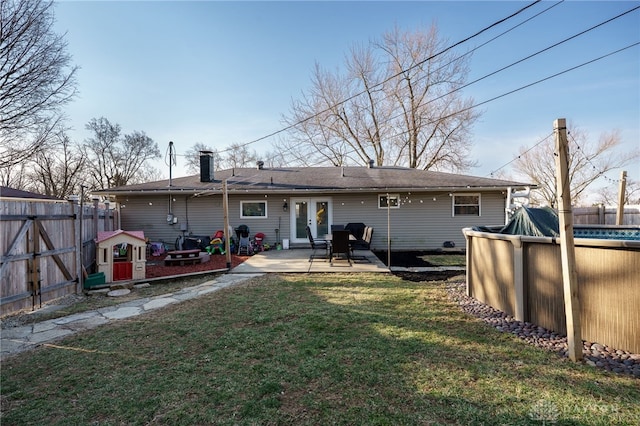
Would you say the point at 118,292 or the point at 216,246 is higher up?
the point at 216,246

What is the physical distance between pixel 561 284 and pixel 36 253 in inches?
312

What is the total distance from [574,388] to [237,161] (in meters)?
28.9

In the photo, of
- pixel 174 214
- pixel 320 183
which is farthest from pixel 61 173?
pixel 320 183

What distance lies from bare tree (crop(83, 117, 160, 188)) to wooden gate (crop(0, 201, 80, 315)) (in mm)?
22310

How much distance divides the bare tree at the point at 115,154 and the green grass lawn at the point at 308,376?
25468 millimetres

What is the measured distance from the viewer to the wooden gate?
459 centimetres

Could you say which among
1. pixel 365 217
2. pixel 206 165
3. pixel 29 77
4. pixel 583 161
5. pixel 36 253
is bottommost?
pixel 36 253

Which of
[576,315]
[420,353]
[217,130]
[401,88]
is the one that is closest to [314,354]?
[420,353]

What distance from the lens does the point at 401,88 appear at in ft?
68.8

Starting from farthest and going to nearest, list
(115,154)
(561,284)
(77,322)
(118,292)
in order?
(115,154), (118,292), (77,322), (561,284)

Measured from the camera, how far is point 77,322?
14.4 ft

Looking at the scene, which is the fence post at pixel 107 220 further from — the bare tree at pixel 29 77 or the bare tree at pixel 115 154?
the bare tree at pixel 115 154

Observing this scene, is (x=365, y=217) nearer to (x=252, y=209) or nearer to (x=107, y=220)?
(x=252, y=209)

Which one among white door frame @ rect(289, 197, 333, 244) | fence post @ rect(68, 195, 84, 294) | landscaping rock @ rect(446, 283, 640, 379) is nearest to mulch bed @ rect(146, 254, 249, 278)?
fence post @ rect(68, 195, 84, 294)
